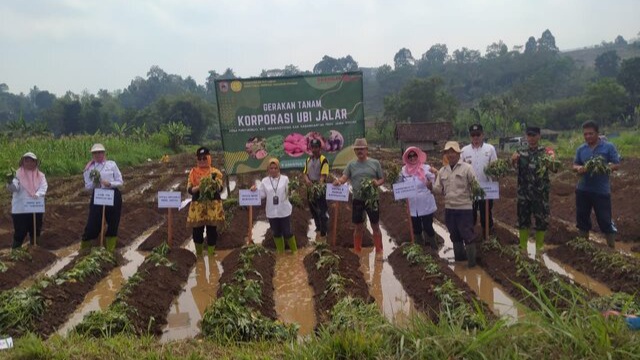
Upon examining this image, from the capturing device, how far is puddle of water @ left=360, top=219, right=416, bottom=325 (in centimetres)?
563

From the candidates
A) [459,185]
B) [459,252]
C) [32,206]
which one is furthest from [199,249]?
[459,185]

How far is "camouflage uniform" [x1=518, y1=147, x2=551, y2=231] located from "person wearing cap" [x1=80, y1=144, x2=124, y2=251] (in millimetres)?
5905

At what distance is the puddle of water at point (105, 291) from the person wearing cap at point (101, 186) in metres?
0.49

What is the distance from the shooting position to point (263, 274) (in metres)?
6.76

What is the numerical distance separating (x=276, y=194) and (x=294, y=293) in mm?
1882

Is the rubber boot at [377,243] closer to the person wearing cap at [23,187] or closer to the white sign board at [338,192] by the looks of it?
the white sign board at [338,192]

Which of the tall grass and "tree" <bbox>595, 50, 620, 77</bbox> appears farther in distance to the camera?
"tree" <bbox>595, 50, 620, 77</bbox>

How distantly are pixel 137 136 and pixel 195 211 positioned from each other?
27.8 metres

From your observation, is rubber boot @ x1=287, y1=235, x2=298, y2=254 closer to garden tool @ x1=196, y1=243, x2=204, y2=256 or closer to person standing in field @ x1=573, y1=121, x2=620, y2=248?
garden tool @ x1=196, y1=243, x2=204, y2=256

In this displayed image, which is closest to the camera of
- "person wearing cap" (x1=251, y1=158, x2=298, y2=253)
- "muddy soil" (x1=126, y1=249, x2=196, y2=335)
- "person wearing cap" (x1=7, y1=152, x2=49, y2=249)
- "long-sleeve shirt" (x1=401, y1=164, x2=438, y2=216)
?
"muddy soil" (x1=126, y1=249, x2=196, y2=335)

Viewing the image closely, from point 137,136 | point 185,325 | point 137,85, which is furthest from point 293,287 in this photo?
point 137,85

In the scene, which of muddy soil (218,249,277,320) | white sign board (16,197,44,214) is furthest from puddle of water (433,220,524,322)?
white sign board (16,197,44,214)

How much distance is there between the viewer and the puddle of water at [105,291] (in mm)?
5684

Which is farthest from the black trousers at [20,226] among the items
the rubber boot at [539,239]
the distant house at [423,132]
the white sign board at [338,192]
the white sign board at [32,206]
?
the distant house at [423,132]
